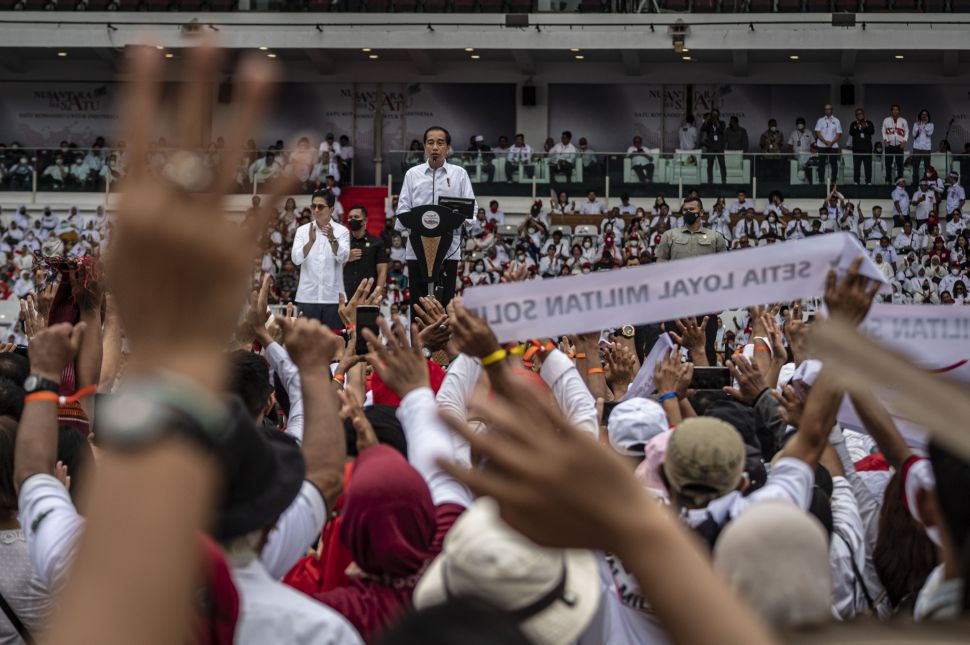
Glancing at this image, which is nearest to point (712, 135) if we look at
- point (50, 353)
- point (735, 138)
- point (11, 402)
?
point (735, 138)

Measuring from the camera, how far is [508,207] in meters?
21.0

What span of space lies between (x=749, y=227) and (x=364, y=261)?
9433mm

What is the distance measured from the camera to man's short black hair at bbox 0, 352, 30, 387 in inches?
161

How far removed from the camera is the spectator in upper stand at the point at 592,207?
67.6 feet

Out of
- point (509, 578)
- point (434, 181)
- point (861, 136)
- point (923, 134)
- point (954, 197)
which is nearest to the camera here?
point (509, 578)

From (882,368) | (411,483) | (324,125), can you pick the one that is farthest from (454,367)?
(324,125)

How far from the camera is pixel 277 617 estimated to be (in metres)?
1.86

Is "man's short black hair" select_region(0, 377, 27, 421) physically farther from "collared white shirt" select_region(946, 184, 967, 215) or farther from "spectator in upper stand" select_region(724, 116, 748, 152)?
"spectator in upper stand" select_region(724, 116, 748, 152)

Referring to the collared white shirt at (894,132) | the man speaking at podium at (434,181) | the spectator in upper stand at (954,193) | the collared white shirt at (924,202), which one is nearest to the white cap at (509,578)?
the man speaking at podium at (434,181)

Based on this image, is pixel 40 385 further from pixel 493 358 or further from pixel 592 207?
pixel 592 207

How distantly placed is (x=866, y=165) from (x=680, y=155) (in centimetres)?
306

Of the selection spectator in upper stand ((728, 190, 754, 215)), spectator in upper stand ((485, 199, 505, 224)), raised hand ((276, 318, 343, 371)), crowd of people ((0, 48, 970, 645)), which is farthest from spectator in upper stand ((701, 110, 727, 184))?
raised hand ((276, 318, 343, 371))

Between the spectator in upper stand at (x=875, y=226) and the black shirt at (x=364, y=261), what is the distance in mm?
10882

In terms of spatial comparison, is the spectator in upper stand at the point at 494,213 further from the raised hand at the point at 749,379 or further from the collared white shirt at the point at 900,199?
the raised hand at the point at 749,379
